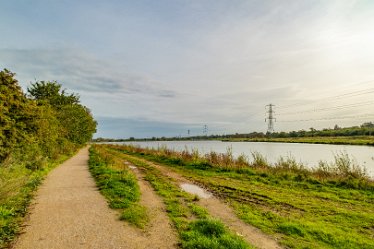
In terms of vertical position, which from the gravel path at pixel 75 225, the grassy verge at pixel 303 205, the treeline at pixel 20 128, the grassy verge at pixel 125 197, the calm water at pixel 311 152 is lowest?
the grassy verge at pixel 303 205

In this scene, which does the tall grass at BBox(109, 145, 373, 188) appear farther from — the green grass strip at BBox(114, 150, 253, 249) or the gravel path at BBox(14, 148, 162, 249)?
the gravel path at BBox(14, 148, 162, 249)

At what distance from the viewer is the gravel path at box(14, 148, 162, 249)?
18.1 ft

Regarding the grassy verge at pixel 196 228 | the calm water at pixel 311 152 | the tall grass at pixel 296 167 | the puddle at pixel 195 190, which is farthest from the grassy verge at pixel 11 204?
the calm water at pixel 311 152

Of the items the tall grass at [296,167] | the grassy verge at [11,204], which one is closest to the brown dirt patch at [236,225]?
the grassy verge at [11,204]

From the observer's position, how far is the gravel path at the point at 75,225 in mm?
5523

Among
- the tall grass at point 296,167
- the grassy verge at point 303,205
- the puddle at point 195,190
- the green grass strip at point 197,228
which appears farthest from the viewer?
the tall grass at point 296,167

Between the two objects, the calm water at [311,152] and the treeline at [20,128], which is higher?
the treeline at [20,128]

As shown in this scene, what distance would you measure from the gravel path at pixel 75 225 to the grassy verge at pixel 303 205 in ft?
10.8

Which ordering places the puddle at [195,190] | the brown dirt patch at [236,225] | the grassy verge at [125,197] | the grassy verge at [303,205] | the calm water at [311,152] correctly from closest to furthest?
1. the brown dirt patch at [236,225]
2. the grassy verge at [303,205]
3. the grassy verge at [125,197]
4. the puddle at [195,190]
5. the calm water at [311,152]

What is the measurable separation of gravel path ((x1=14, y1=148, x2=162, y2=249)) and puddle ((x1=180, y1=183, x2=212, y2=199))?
3594mm

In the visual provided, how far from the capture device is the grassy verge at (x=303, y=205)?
6398 mm

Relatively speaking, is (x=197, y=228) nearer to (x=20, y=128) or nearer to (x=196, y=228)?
(x=196, y=228)

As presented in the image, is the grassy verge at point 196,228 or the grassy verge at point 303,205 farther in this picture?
the grassy verge at point 303,205

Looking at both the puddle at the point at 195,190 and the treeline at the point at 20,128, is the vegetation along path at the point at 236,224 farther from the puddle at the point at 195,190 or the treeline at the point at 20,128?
the treeline at the point at 20,128
